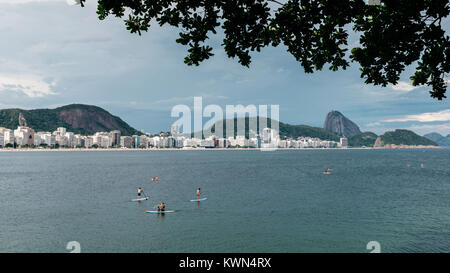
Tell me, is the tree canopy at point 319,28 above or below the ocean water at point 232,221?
above

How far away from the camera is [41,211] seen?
147 feet

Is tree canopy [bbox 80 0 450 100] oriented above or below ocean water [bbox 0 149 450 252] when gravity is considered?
above

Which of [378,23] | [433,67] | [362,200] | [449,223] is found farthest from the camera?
[362,200]

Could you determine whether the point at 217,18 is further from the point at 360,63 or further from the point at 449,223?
the point at 449,223

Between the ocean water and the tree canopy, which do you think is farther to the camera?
the ocean water

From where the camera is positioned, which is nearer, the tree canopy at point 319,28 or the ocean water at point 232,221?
the tree canopy at point 319,28

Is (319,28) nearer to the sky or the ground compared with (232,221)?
nearer to the sky

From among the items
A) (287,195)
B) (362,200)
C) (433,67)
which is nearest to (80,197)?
(287,195)

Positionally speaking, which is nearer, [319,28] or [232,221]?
[319,28]

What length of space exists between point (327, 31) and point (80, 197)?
58005mm
